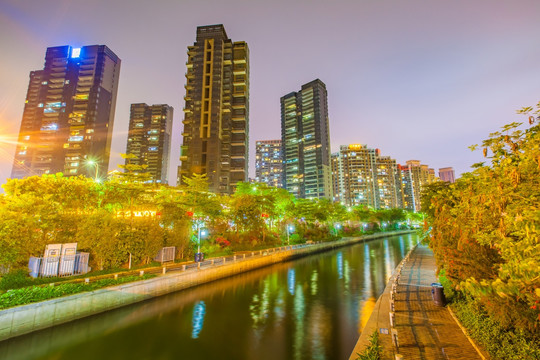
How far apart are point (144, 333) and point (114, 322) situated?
2.66 m

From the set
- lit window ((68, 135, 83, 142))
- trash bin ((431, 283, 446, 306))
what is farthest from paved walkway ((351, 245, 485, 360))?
lit window ((68, 135, 83, 142))

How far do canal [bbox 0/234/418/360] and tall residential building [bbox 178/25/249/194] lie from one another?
Answer: 2701 inches

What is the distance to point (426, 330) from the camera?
10844 mm

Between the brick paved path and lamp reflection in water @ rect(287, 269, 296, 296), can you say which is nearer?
the brick paved path

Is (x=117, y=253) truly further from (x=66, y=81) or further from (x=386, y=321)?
(x=66, y=81)

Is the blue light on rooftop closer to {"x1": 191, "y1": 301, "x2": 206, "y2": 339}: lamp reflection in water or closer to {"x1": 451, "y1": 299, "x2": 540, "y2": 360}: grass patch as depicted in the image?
{"x1": 191, "y1": 301, "x2": 206, "y2": 339}: lamp reflection in water

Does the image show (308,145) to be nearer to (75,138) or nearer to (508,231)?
(75,138)

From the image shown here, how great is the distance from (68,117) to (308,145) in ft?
431

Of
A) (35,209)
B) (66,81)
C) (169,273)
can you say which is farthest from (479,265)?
(66,81)

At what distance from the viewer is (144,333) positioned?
1545 cm

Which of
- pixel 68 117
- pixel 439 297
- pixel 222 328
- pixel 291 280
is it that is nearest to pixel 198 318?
pixel 222 328

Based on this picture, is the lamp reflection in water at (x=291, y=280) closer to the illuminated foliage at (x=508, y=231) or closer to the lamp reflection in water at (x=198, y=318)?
the lamp reflection in water at (x=198, y=318)

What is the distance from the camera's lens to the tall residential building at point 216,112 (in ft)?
301

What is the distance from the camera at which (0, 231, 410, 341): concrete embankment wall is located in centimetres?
1376
